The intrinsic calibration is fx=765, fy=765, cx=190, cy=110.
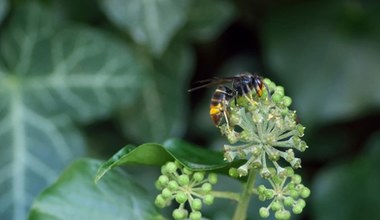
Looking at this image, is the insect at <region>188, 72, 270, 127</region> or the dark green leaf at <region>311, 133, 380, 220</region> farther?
the dark green leaf at <region>311, 133, 380, 220</region>

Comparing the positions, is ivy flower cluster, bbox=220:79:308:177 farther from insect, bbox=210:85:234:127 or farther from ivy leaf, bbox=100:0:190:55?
ivy leaf, bbox=100:0:190:55

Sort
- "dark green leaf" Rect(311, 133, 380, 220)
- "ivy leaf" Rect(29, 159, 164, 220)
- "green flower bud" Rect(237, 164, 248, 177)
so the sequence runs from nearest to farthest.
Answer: "green flower bud" Rect(237, 164, 248, 177) → "ivy leaf" Rect(29, 159, 164, 220) → "dark green leaf" Rect(311, 133, 380, 220)

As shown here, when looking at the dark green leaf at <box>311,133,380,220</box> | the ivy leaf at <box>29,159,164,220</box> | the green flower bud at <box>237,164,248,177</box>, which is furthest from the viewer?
the dark green leaf at <box>311,133,380,220</box>

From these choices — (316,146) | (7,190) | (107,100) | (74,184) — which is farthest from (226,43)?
(74,184)

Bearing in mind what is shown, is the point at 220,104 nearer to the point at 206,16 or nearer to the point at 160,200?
the point at 160,200

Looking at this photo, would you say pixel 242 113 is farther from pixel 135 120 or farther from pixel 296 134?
pixel 135 120

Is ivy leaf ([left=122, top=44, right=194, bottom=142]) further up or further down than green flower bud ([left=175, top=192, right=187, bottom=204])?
further up

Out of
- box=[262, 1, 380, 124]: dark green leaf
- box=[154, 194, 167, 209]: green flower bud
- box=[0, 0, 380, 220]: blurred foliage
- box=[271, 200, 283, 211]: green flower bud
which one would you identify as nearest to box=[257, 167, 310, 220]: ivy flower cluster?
box=[271, 200, 283, 211]: green flower bud
